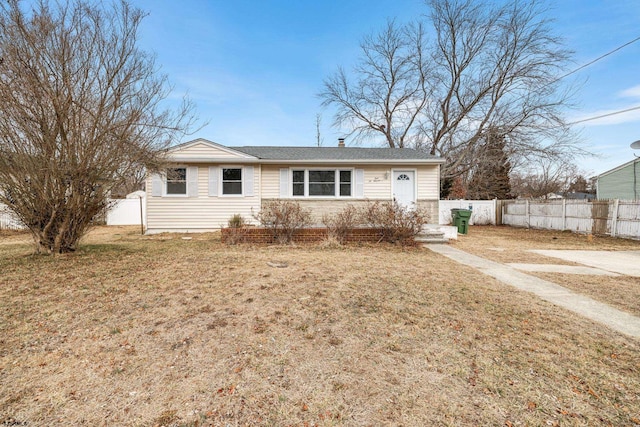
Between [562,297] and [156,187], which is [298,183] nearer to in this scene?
[156,187]

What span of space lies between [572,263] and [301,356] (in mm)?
7186

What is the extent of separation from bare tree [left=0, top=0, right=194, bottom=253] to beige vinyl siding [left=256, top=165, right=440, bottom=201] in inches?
211

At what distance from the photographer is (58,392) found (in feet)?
6.46

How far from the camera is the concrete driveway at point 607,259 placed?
239 inches

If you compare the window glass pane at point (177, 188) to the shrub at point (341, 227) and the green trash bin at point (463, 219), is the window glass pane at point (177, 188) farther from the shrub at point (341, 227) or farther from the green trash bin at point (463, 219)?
the green trash bin at point (463, 219)

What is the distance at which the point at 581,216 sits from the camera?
12070 millimetres

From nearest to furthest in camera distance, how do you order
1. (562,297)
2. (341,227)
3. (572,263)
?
(562,297) → (572,263) → (341,227)

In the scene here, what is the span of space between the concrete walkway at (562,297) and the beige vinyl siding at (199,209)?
26.3ft

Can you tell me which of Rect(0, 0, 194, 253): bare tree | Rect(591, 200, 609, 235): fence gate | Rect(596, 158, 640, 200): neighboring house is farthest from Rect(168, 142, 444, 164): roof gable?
Rect(596, 158, 640, 200): neighboring house

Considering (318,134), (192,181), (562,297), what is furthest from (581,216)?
(318,134)

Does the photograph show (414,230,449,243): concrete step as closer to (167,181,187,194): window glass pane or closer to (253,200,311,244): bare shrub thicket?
(253,200,311,244): bare shrub thicket

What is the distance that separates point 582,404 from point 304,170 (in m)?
10.7

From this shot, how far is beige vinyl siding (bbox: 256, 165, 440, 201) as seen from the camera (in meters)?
11.9

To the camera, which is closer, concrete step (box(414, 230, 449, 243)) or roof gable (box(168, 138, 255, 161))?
concrete step (box(414, 230, 449, 243))
